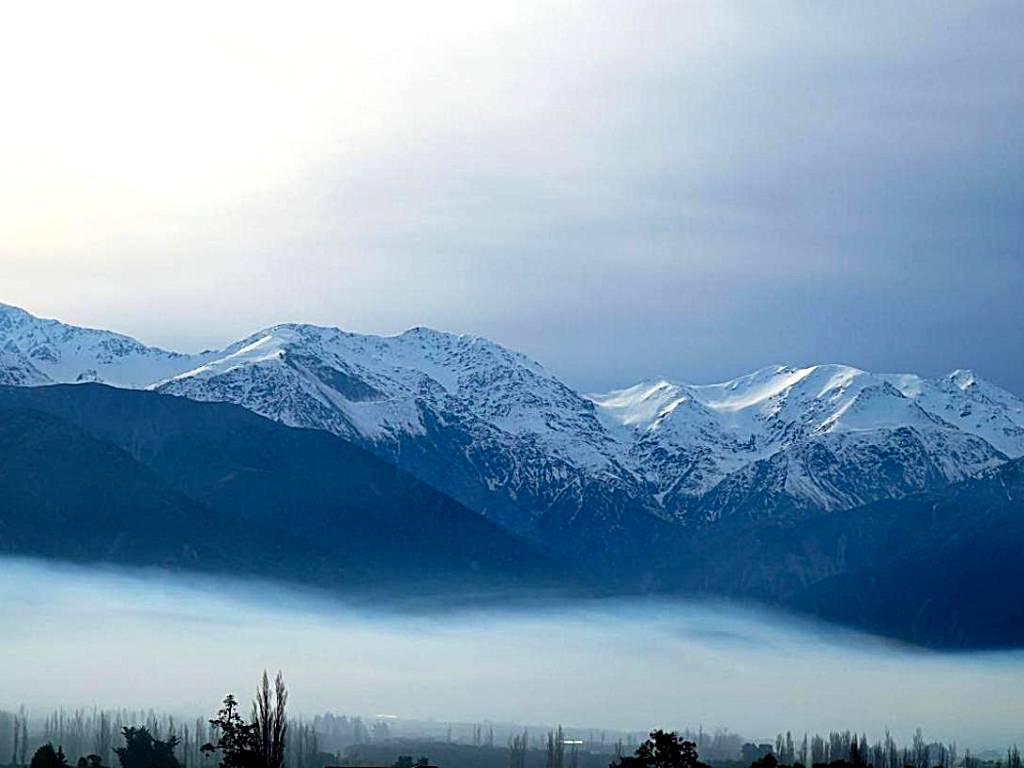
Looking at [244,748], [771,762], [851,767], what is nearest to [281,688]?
[244,748]

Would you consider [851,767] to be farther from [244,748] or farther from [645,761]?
[244,748]

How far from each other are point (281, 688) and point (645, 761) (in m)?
31.8

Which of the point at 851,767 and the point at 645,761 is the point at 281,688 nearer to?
the point at 645,761

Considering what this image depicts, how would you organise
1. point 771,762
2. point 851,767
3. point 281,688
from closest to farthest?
point 281,688, point 771,762, point 851,767

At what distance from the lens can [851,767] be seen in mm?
195750

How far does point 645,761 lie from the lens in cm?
17412

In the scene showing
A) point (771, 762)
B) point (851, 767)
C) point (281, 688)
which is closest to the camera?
point (281, 688)

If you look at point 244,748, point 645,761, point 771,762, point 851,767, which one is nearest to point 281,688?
point 244,748

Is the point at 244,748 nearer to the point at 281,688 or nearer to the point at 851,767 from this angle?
the point at 281,688

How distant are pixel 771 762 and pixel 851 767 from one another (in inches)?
795

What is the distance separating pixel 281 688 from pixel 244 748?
17476 millimetres

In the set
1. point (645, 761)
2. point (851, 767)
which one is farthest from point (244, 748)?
point (851, 767)

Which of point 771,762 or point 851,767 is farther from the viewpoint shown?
point 851,767

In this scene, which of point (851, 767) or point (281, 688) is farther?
point (851, 767)
